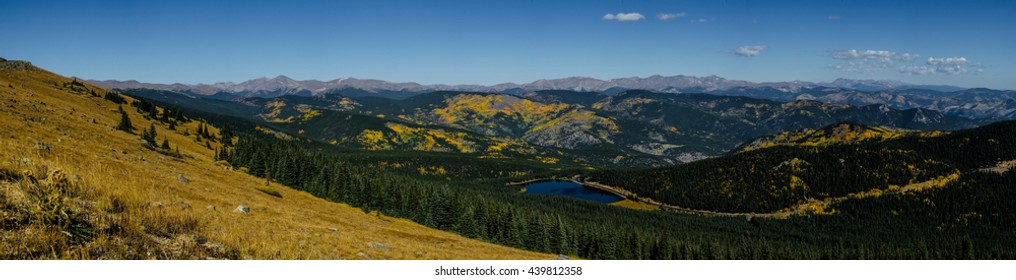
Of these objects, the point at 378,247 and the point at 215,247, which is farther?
the point at 378,247

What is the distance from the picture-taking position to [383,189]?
108m

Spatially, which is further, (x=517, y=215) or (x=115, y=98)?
(x=115, y=98)

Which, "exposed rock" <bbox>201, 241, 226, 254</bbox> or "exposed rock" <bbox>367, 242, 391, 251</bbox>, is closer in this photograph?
"exposed rock" <bbox>201, 241, 226, 254</bbox>

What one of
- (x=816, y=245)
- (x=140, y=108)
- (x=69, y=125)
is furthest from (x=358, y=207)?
(x=816, y=245)

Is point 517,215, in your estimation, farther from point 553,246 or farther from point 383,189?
point 383,189

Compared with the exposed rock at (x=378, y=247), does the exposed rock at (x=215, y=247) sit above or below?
above

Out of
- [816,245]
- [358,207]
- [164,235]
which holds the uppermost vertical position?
[164,235]

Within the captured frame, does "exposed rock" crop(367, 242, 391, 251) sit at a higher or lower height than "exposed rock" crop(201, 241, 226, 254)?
lower

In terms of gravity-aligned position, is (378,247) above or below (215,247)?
below

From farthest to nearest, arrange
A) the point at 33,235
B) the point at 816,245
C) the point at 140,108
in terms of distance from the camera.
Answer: the point at 816,245
the point at 140,108
the point at 33,235

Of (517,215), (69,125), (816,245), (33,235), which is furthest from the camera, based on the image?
(816,245)

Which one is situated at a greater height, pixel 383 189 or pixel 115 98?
pixel 115 98

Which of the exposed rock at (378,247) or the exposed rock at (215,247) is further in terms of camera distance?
the exposed rock at (378,247)

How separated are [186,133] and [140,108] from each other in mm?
39032
